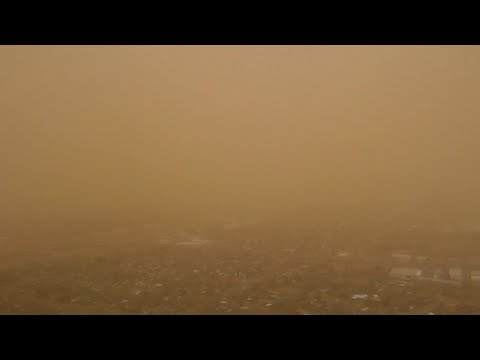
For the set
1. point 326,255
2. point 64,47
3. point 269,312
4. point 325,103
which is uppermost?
point 64,47

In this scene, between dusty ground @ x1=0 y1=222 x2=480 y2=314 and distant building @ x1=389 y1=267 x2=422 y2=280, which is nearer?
dusty ground @ x1=0 y1=222 x2=480 y2=314

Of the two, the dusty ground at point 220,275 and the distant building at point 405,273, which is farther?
the distant building at point 405,273

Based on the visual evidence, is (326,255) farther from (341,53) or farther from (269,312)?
(341,53)

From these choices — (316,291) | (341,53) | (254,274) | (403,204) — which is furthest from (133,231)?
(341,53)

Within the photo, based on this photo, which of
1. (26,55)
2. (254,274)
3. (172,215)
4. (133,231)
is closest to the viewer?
(254,274)

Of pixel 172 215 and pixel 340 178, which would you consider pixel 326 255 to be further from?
pixel 340 178

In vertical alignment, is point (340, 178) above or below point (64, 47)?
below

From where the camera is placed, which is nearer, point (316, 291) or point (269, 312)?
point (269, 312)

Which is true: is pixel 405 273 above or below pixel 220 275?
below

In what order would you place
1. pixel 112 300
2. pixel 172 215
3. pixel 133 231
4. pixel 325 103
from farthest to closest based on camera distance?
1. pixel 325 103
2. pixel 172 215
3. pixel 133 231
4. pixel 112 300
